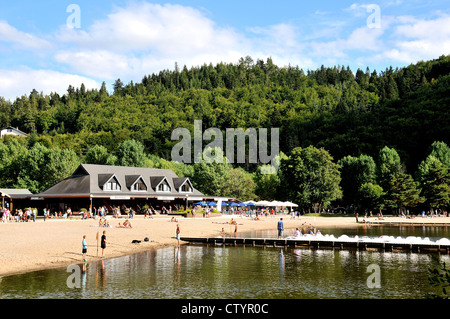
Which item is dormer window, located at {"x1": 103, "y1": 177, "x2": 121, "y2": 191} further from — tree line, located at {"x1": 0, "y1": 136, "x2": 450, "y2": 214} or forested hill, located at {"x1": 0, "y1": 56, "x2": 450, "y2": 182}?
forested hill, located at {"x1": 0, "y1": 56, "x2": 450, "y2": 182}

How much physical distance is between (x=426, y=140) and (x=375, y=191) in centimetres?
5711

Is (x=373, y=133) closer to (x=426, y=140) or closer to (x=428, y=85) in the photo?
(x=426, y=140)

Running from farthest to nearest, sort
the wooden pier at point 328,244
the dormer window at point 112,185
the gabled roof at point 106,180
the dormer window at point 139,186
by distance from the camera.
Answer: the dormer window at point 139,186 < the dormer window at point 112,185 < the gabled roof at point 106,180 < the wooden pier at point 328,244

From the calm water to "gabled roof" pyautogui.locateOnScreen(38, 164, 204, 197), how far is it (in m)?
37.4

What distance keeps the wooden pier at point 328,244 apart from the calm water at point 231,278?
2.31 metres

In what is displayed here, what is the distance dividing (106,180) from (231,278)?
49247mm

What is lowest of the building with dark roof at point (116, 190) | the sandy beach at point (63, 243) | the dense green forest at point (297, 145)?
the sandy beach at point (63, 243)

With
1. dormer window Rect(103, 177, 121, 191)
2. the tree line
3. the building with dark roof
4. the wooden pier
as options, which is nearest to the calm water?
the wooden pier

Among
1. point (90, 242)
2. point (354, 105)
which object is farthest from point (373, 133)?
point (90, 242)

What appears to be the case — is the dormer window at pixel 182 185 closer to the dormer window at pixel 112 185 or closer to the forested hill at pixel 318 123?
the dormer window at pixel 112 185

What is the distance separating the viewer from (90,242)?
35.3m

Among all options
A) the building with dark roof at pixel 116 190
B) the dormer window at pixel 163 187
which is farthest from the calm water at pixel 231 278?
the dormer window at pixel 163 187

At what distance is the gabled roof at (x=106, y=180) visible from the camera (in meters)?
67.0

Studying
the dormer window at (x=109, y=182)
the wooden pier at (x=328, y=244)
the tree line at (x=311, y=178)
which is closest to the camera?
the wooden pier at (x=328, y=244)
